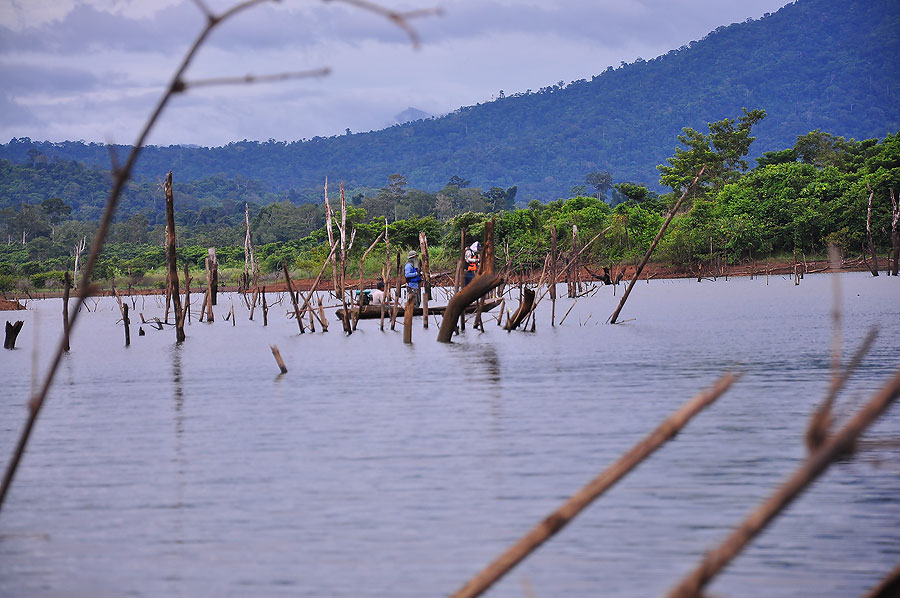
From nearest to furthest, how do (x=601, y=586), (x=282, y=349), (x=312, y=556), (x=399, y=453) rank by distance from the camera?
1. (x=601, y=586)
2. (x=312, y=556)
3. (x=399, y=453)
4. (x=282, y=349)

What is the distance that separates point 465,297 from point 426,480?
1131cm

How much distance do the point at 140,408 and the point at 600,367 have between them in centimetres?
676

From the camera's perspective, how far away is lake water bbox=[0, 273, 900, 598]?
5625 millimetres

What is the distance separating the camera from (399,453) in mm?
9078

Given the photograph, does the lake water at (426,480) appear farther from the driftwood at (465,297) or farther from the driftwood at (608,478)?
the driftwood at (465,297)

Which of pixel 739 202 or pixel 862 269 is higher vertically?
pixel 739 202

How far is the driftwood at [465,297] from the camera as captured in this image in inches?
714

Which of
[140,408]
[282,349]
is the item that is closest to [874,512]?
[140,408]

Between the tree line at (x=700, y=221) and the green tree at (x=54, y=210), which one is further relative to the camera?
the green tree at (x=54, y=210)

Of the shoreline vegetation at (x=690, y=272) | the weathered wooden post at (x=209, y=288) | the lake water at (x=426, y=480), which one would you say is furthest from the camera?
the shoreline vegetation at (x=690, y=272)

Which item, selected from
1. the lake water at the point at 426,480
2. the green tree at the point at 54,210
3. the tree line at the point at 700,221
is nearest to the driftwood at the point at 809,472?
the lake water at the point at 426,480

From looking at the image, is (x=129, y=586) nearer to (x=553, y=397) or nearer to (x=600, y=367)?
(x=553, y=397)

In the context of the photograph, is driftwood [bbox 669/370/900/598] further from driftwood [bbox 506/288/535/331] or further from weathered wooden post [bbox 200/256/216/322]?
weathered wooden post [bbox 200/256/216/322]

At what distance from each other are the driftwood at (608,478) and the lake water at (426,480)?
44 cm
